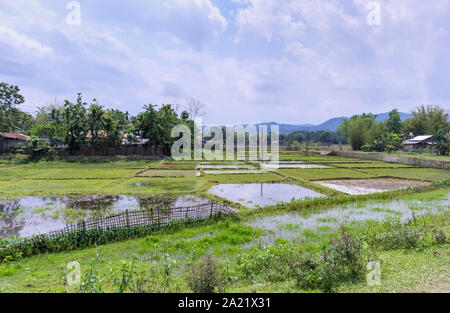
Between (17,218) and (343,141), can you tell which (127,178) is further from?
(343,141)

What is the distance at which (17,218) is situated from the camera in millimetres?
8984

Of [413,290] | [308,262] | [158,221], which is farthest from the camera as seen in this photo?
[158,221]

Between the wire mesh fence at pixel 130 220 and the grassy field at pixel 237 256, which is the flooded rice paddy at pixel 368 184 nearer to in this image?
the grassy field at pixel 237 256

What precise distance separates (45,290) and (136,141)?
29.6m

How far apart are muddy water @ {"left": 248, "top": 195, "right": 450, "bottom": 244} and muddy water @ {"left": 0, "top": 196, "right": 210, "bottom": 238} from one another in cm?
430

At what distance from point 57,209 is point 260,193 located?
9.86m

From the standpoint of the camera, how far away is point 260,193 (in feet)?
44.7

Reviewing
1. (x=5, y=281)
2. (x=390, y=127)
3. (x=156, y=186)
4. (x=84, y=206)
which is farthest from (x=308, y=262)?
(x=390, y=127)

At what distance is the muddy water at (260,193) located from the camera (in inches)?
471

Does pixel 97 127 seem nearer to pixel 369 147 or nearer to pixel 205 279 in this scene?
Result: pixel 205 279

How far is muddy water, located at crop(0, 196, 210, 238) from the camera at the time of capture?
8.15 meters

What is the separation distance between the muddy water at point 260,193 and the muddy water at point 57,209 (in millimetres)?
1876

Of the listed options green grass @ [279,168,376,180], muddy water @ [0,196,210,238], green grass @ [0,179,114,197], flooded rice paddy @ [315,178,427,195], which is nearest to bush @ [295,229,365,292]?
muddy water @ [0,196,210,238]

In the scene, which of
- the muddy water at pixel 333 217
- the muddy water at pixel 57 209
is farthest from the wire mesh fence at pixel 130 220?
the muddy water at pixel 333 217
